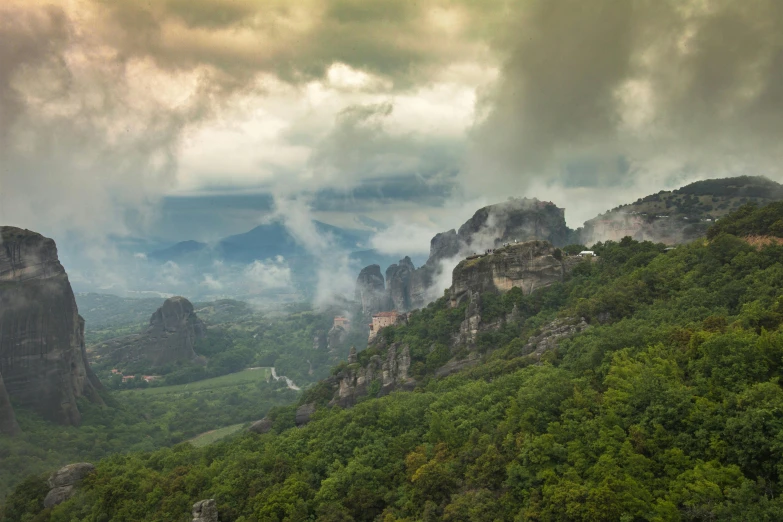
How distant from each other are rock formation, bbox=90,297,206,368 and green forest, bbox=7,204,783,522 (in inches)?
4948

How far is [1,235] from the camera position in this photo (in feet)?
338

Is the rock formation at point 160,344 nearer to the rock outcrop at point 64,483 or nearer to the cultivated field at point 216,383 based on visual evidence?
the cultivated field at point 216,383

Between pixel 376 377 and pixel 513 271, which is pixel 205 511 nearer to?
pixel 376 377

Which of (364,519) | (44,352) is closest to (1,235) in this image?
(44,352)

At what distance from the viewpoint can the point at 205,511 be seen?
4000 cm

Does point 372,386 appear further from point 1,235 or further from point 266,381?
point 266,381

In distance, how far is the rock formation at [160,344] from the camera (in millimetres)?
172250

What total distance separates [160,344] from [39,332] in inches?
2979

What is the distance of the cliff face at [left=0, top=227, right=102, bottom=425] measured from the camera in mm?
98500

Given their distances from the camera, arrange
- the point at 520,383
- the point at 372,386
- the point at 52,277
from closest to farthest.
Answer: the point at 520,383, the point at 372,386, the point at 52,277

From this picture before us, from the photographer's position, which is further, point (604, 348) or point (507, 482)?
point (604, 348)

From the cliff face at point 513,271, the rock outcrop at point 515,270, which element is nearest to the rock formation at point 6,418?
the cliff face at point 513,271

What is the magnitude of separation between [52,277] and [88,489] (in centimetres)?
7652

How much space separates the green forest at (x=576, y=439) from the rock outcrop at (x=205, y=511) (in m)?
0.83
